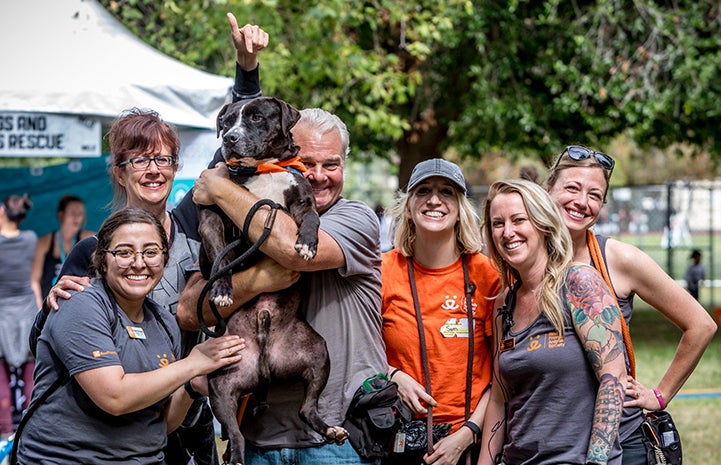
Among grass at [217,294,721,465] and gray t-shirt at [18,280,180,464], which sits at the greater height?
gray t-shirt at [18,280,180,464]

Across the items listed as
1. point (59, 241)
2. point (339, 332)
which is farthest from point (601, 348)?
point (59, 241)

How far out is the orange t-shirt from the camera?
3617mm

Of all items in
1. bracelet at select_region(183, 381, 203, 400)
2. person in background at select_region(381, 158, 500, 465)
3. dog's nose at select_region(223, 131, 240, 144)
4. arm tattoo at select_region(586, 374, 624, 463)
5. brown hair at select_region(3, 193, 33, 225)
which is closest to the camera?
arm tattoo at select_region(586, 374, 624, 463)

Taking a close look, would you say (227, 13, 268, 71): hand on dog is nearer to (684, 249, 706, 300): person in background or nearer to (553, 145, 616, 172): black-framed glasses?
(553, 145, 616, 172): black-framed glasses

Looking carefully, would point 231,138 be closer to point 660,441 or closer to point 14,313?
point 660,441

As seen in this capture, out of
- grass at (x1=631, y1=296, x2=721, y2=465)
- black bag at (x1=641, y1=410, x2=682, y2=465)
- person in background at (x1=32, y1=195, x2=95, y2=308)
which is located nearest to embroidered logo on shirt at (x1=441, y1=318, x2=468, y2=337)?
black bag at (x1=641, y1=410, x2=682, y2=465)

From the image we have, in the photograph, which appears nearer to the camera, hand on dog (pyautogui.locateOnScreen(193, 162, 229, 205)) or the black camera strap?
hand on dog (pyautogui.locateOnScreen(193, 162, 229, 205))

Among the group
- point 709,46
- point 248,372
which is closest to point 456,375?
point 248,372

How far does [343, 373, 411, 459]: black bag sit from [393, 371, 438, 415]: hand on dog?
0.76 ft

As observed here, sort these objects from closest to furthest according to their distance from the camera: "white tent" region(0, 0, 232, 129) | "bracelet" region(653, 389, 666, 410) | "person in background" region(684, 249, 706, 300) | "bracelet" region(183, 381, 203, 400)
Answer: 1. "bracelet" region(183, 381, 203, 400)
2. "bracelet" region(653, 389, 666, 410)
3. "white tent" region(0, 0, 232, 129)
4. "person in background" region(684, 249, 706, 300)

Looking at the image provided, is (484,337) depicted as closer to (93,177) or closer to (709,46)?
(93,177)

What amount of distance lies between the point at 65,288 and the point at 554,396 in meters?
1.77

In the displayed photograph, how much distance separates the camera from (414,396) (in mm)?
3533

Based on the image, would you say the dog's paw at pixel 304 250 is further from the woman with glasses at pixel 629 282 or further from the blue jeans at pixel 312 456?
the woman with glasses at pixel 629 282
